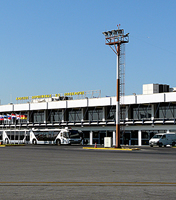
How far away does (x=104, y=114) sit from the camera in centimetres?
8225

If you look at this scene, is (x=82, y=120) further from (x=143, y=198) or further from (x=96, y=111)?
(x=143, y=198)

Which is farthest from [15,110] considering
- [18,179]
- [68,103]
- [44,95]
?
[18,179]

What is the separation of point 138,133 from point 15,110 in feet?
116

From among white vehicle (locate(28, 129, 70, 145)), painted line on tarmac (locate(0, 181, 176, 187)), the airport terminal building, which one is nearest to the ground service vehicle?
white vehicle (locate(28, 129, 70, 145))

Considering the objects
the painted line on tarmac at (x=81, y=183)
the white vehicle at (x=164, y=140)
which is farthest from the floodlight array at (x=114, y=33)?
the painted line on tarmac at (x=81, y=183)

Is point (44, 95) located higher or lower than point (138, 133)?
higher

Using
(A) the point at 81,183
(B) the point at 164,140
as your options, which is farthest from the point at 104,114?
(A) the point at 81,183

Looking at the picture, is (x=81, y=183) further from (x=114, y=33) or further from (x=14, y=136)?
(x=14, y=136)

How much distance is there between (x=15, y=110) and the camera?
9819 centimetres

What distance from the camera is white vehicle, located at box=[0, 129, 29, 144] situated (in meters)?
74.9

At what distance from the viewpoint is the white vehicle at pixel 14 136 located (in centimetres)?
7491

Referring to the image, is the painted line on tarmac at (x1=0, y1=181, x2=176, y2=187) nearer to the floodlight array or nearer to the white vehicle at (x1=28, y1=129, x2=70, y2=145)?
the floodlight array

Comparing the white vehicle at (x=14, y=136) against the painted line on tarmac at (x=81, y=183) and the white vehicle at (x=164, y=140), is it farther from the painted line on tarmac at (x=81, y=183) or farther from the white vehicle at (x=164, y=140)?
the painted line on tarmac at (x=81, y=183)

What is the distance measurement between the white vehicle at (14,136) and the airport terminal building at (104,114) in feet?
9.28
